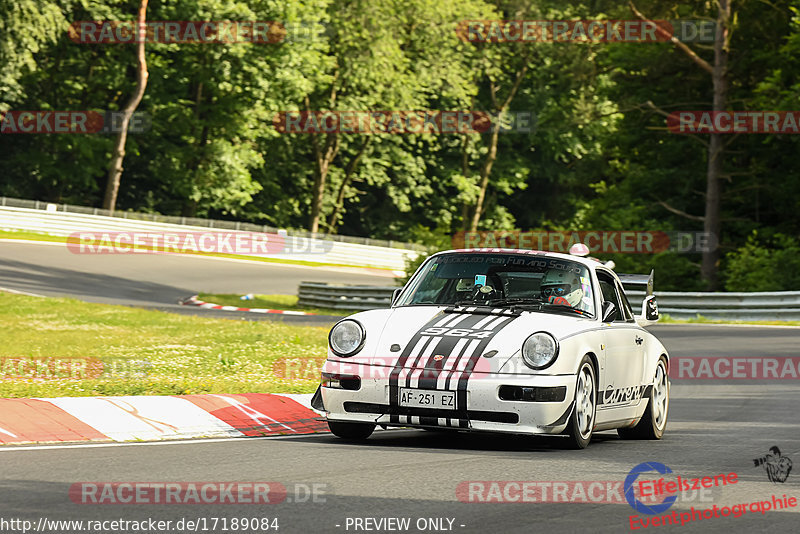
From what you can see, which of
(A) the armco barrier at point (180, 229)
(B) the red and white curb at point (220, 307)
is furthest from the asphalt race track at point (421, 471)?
(A) the armco barrier at point (180, 229)

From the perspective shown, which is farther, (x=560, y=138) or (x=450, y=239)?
(x=560, y=138)

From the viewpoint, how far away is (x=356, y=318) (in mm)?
9195

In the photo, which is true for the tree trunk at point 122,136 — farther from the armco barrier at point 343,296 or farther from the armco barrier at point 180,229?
the armco barrier at point 343,296

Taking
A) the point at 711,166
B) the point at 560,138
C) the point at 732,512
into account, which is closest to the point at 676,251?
the point at 711,166

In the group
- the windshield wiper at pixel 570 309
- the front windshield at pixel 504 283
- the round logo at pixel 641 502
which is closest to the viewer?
the round logo at pixel 641 502

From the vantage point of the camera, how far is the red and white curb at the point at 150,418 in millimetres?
8727

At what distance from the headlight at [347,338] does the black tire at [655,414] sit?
2.92 m

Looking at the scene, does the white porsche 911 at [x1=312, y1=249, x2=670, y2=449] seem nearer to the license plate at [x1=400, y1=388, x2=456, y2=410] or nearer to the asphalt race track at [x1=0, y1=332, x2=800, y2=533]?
the license plate at [x1=400, y1=388, x2=456, y2=410]

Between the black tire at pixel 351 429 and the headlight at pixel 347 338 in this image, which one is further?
the black tire at pixel 351 429

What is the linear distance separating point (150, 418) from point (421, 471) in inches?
109

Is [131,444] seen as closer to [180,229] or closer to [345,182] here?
[180,229]

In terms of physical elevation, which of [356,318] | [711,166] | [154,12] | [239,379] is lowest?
[239,379]

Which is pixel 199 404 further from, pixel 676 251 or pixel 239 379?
pixel 676 251

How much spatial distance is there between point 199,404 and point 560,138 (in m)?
61.0
